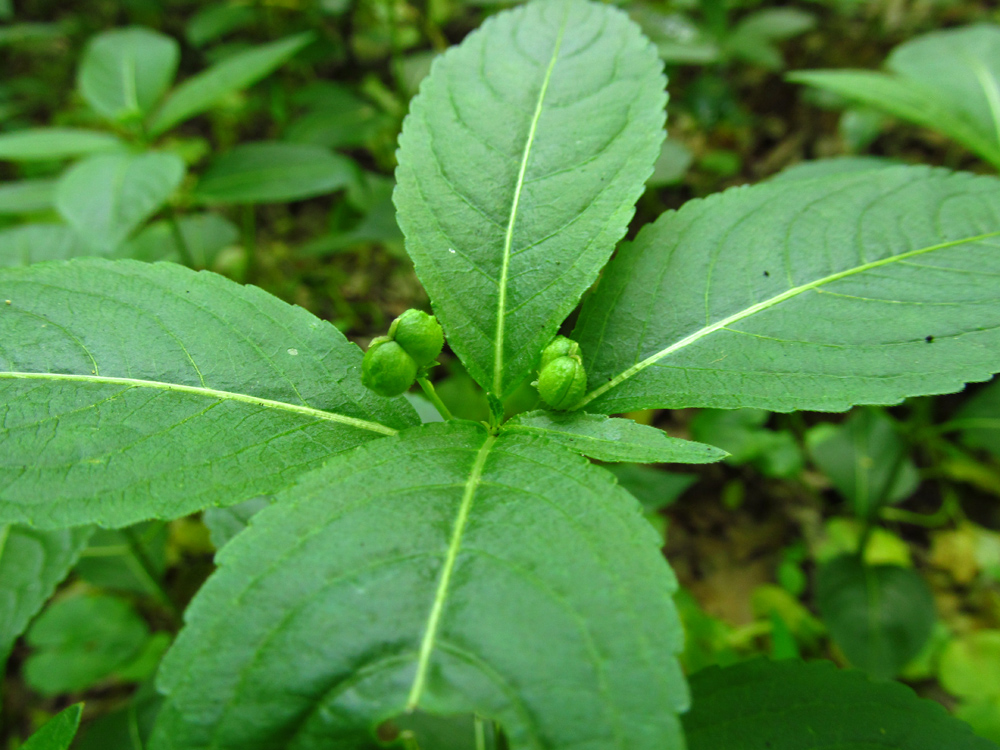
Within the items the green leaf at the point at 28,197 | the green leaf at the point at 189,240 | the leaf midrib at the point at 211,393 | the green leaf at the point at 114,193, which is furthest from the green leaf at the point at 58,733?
the green leaf at the point at 28,197

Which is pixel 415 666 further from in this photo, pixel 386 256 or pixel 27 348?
pixel 386 256

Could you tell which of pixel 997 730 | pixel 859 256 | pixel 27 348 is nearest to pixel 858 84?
pixel 859 256

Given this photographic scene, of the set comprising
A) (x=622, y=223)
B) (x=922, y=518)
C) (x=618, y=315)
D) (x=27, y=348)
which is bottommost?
(x=922, y=518)

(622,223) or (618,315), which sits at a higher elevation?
(622,223)

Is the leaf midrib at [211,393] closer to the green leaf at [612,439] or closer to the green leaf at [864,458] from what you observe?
the green leaf at [612,439]

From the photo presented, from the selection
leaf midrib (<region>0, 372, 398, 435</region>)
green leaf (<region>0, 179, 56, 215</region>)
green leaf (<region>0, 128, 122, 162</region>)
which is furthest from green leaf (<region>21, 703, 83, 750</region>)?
green leaf (<region>0, 179, 56, 215</region>)

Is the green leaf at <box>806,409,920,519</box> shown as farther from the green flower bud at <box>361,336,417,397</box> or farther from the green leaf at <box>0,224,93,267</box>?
the green leaf at <box>0,224,93,267</box>

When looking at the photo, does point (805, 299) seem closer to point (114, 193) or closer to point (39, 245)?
point (114, 193)
